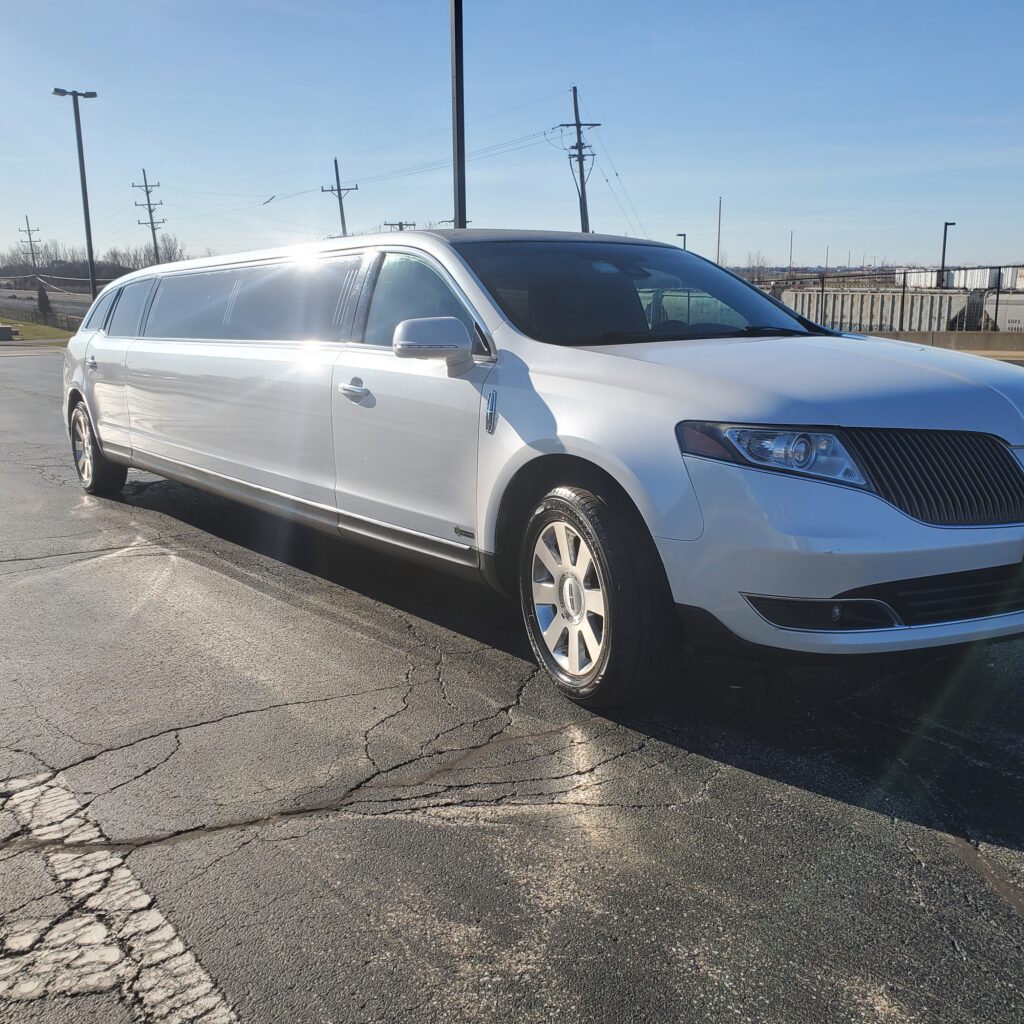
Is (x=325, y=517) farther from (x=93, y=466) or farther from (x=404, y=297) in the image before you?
(x=93, y=466)

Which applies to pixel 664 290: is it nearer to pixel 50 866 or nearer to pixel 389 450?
pixel 389 450

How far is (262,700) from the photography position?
161 inches

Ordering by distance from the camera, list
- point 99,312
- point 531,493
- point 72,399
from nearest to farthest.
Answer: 1. point 531,493
2. point 99,312
3. point 72,399

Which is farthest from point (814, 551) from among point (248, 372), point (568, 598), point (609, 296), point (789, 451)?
point (248, 372)

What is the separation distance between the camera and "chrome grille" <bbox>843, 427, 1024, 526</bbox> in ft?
10.9

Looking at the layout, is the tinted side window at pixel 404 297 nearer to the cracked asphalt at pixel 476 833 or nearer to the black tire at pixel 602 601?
the black tire at pixel 602 601

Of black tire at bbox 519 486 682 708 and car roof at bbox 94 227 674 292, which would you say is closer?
black tire at bbox 519 486 682 708

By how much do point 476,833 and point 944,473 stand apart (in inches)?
72.0

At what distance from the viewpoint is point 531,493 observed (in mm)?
4188

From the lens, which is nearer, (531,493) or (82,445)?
(531,493)

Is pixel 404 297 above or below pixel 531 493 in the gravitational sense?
above

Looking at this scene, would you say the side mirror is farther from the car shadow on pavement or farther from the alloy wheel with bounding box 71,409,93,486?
the alloy wheel with bounding box 71,409,93,486

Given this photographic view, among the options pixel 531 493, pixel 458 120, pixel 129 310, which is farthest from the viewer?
pixel 458 120

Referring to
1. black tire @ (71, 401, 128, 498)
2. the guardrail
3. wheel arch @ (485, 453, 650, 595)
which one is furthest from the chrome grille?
the guardrail
